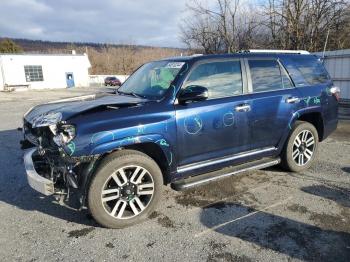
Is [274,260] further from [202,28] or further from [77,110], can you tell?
[202,28]

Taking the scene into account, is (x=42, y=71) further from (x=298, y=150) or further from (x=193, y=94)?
(x=193, y=94)

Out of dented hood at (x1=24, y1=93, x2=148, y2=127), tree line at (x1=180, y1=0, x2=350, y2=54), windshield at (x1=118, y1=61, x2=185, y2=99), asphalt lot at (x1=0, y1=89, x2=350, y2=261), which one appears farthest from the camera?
tree line at (x1=180, y1=0, x2=350, y2=54)

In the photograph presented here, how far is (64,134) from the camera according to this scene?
3566 millimetres

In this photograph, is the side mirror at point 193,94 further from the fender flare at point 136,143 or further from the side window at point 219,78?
the fender flare at point 136,143

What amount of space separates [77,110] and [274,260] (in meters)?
2.58

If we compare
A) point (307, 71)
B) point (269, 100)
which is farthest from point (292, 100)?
point (307, 71)

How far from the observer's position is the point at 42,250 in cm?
348

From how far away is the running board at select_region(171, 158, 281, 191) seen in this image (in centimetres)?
420

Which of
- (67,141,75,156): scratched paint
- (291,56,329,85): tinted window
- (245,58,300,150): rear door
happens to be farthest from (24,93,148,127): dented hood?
(291,56,329,85): tinted window

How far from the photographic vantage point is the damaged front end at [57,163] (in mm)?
3562

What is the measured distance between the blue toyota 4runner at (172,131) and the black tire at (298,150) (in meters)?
0.02

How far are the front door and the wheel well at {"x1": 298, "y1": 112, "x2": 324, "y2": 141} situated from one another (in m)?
1.51

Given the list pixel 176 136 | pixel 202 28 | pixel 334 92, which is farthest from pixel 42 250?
pixel 202 28

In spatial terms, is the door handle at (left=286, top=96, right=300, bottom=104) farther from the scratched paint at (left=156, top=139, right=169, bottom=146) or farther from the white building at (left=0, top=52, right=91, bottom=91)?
the white building at (left=0, top=52, right=91, bottom=91)
